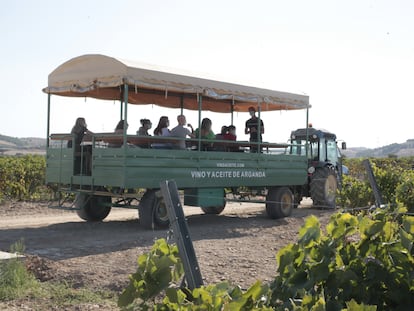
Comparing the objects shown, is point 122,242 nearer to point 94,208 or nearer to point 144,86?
point 144,86

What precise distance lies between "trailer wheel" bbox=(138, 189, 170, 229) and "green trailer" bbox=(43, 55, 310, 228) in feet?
0.06

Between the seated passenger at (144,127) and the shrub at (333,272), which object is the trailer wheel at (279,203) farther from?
the shrub at (333,272)

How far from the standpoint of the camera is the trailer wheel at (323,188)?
606 inches

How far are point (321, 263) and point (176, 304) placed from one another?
0.74m

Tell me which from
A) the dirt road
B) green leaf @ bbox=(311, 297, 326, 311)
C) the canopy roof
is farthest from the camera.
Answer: the canopy roof

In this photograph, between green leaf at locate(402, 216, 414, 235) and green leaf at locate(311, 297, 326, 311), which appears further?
green leaf at locate(402, 216, 414, 235)

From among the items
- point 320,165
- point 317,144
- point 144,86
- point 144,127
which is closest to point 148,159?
point 144,86

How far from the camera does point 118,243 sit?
8961 millimetres

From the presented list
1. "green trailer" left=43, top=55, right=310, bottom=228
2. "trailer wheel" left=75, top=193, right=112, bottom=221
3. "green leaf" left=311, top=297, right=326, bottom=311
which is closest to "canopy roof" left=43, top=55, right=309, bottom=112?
"green trailer" left=43, top=55, right=310, bottom=228

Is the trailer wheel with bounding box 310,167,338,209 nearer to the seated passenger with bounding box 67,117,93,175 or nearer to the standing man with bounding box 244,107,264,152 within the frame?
the standing man with bounding box 244,107,264,152

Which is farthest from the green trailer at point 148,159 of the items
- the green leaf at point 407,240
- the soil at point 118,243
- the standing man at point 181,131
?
the green leaf at point 407,240

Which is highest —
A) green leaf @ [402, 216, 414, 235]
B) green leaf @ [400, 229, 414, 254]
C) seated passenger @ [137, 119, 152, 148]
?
seated passenger @ [137, 119, 152, 148]

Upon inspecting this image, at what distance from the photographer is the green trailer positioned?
32.9ft

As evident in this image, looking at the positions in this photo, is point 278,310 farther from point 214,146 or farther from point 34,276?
point 214,146
